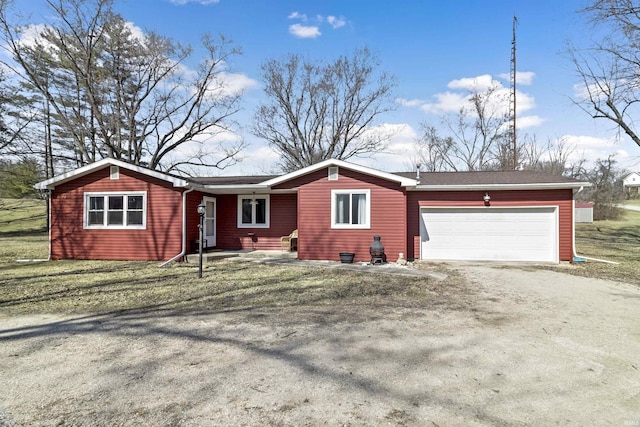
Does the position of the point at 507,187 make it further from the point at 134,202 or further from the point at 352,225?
the point at 134,202

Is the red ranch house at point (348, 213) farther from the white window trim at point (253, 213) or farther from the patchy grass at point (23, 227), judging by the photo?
the patchy grass at point (23, 227)

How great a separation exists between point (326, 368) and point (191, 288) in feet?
15.9

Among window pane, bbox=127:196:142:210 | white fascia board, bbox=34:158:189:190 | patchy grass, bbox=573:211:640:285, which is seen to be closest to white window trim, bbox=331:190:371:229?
white fascia board, bbox=34:158:189:190

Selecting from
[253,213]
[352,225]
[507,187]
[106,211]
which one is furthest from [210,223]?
[507,187]

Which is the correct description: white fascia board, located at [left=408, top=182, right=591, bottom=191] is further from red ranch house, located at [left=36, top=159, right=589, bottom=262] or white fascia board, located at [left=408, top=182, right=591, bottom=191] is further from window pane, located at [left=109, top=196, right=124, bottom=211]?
window pane, located at [left=109, top=196, right=124, bottom=211]

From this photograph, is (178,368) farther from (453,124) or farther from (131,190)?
(453,124)

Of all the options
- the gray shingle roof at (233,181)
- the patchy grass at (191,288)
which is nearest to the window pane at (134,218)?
the patchy grass at (191,288)

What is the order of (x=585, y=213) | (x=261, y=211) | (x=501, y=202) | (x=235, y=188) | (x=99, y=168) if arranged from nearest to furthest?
(x=501, y=202) → (x=99, y=168) → (x=235, y=188) → (x=261, y=211) → (x=585, y=213)

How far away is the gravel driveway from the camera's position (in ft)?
8.87

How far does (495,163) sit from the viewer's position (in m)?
30.0

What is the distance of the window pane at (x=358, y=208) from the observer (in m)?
11.6

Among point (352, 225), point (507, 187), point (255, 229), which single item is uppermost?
point (507, 187)

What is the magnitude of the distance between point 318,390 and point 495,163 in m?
31.1

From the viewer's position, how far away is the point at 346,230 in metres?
11.7
